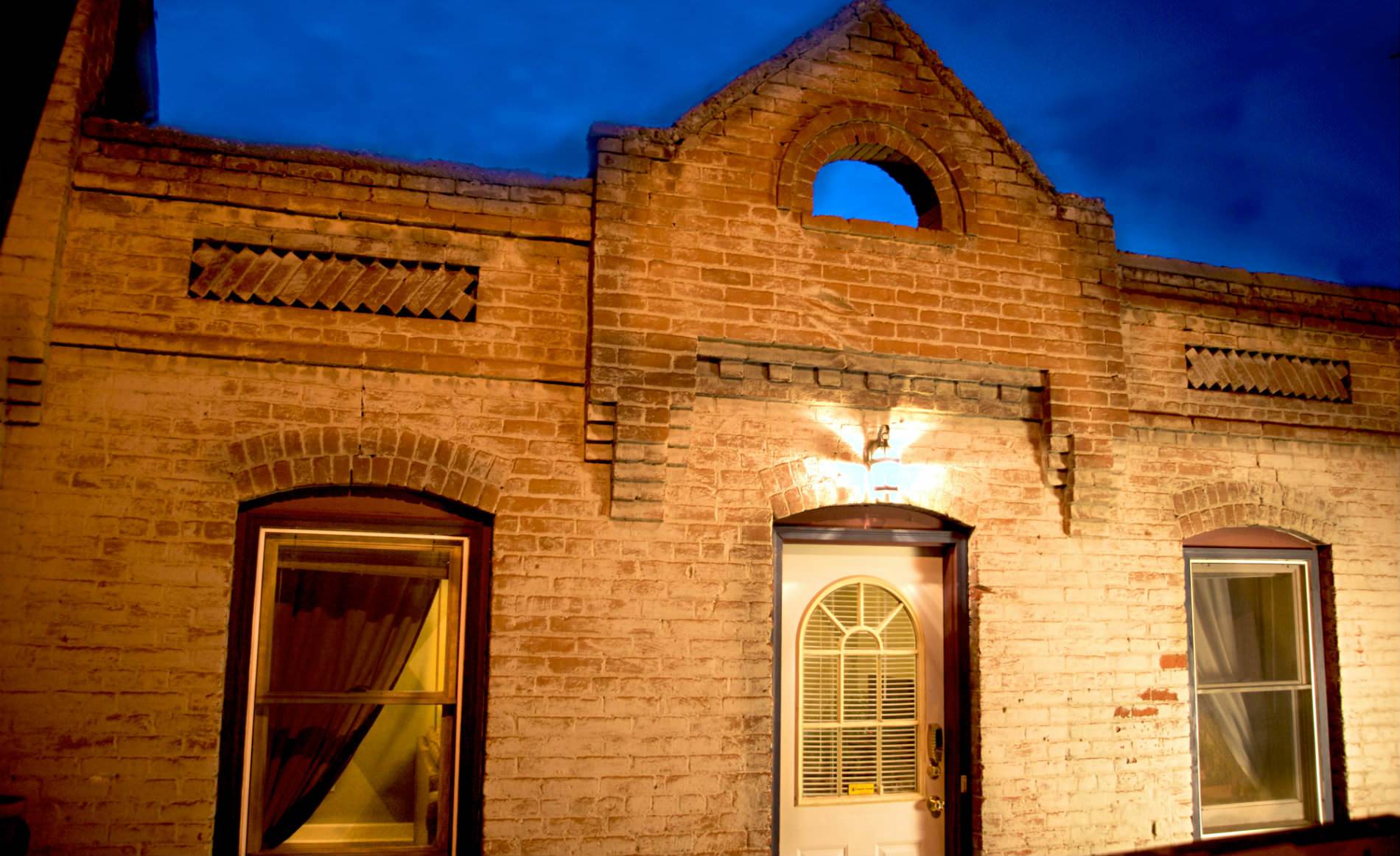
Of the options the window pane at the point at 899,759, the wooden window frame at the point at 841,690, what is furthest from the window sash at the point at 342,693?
the window pane at the point at 899,759

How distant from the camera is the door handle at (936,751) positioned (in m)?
5.52

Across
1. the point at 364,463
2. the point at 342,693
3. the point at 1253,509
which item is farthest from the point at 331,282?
the point at 1253,509

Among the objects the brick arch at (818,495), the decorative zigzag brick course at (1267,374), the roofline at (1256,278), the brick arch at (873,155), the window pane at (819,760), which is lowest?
the window pane at (819,760)

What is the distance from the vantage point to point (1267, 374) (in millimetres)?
6512

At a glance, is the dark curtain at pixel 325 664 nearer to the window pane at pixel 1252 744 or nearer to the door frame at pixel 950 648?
the door frame at pixel 950 648

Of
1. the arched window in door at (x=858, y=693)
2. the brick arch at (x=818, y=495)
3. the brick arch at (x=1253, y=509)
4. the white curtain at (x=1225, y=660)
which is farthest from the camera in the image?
the white curtain at (x=1225, y=660)

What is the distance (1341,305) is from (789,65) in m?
4.25

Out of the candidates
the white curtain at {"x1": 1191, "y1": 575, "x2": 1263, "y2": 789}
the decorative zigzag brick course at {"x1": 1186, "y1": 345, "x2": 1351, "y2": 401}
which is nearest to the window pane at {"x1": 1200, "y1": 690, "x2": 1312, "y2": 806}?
the white curtain at {"x1": 1191, "y1": 575, "x2": 1263, "y2": 789}

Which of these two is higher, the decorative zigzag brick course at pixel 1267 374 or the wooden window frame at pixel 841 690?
the decorative zigzag brick course at pixel 1267 374

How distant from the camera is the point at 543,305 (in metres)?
5.17

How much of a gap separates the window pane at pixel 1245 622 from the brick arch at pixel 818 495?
1871 millimetres

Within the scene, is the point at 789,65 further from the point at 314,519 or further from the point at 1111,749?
the point at 1111,749

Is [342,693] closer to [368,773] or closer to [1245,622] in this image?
[368,773]

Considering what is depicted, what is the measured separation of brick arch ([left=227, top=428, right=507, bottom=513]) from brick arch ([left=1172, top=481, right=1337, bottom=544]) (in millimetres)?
4250
